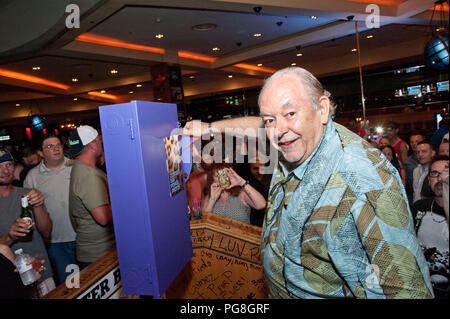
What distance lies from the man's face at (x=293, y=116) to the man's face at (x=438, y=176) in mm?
366

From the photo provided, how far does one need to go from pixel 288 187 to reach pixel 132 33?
604 cm

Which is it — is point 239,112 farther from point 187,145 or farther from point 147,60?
point 187,145

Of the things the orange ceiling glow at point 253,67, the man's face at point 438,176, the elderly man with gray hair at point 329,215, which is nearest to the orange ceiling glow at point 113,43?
the orange ceiling glow at point 253,67

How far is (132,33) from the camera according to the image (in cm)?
620

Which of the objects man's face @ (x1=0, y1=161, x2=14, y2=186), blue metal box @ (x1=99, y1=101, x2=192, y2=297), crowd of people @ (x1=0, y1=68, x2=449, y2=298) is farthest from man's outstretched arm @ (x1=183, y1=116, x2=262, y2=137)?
man's face @ (x1=0, y1=161, x2=14, y2=186)

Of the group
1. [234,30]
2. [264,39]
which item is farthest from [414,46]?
[234,30]

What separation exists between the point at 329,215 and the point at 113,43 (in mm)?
7001

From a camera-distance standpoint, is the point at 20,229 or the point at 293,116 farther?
the point at 20,229

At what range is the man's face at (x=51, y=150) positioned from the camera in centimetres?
301

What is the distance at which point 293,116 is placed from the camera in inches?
40.8

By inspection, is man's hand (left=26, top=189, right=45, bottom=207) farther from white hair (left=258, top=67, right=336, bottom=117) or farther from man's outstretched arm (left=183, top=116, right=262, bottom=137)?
white hair (left=258, top=67, right=336, bottom=117)

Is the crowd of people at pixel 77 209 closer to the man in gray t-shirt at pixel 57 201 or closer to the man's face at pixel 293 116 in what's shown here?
the man in gray t-shirt at pixel 57 201

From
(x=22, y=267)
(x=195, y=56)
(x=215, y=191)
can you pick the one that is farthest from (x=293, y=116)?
(x=195, y=56)

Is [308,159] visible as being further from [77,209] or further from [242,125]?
[77,209]
